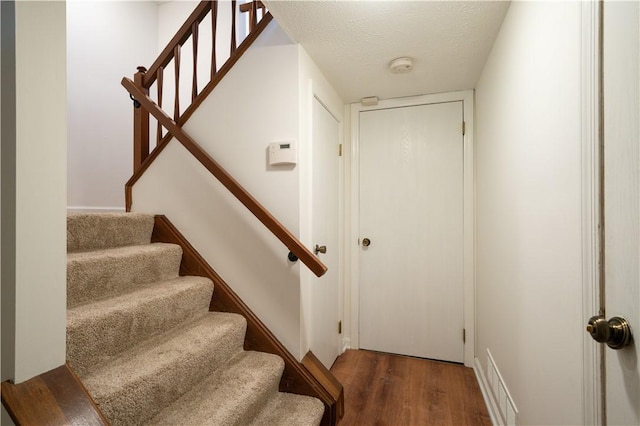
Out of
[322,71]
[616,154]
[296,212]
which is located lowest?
[296,212]

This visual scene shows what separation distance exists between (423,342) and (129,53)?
12.6 feet

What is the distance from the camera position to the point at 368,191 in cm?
249

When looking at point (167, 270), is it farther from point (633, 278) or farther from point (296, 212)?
point (633, 278)

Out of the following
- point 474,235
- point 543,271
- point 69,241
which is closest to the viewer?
point 543,271

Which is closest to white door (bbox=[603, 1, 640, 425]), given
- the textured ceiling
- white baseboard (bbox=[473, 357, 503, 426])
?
the textured ceiling

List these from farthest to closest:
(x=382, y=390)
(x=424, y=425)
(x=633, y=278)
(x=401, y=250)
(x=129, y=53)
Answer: (x=129, y=53)
(x=401, y=250)
(x=382, y=390)
(x=424, y=425)
(x=633, y=278)

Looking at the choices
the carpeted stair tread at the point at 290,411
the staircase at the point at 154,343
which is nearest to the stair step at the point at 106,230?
the staircase at the point at 154,343

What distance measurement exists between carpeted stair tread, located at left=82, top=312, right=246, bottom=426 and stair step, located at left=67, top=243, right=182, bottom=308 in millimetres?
324

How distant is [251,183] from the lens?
1732mm

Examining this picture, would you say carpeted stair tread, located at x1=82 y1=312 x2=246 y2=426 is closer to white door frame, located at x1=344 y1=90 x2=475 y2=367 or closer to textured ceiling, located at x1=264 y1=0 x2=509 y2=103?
white door frame, located at x1=344 y1=90 x2=475 y2=367

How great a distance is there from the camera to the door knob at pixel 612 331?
23.6 inches

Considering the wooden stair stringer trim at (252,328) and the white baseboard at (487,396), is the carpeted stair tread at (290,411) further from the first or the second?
the white baseboard at (487,396)

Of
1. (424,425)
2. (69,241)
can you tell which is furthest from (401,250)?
(69,241)

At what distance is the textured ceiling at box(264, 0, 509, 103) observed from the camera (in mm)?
1344
